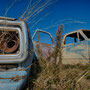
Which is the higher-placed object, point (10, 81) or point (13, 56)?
point (13, 56)

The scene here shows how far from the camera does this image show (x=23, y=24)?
1.23 m

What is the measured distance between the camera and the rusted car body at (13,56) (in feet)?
3.57

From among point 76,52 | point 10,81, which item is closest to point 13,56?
point 10,81

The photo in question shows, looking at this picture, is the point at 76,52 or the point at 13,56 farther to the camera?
the point at 76,52

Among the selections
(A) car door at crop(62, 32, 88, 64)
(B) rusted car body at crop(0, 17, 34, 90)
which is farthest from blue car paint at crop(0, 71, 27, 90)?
(A) car door at crop(62, 32, 88, 64)

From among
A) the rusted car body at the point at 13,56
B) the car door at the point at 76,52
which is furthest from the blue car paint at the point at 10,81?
the car door at the point at 76,52

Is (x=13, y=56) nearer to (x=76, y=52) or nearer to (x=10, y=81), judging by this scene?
(x=10, y=81)

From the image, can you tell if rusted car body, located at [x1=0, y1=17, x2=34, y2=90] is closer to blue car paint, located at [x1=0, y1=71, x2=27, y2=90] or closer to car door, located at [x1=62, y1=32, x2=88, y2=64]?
blue car paint, located at [x1=0, y1=71, x2=27, y2=90]

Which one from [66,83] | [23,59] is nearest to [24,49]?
[23,59]

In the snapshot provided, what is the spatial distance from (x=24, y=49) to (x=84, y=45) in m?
3.55

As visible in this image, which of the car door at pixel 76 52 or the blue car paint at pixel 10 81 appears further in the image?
the car door at pixel 76 52

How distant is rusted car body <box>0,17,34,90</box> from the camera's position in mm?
1089

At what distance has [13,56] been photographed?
1114 millimetres

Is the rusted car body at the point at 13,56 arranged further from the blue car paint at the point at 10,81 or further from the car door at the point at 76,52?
the car door at the point at 76,52
